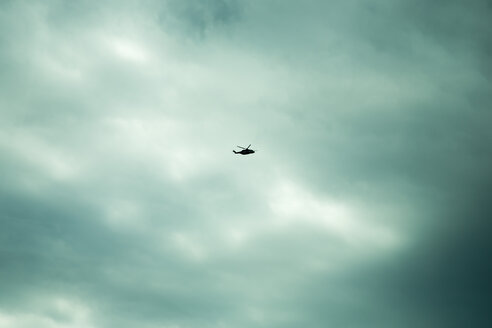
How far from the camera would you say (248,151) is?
498 ft

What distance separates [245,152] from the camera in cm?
15150

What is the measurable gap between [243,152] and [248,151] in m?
2.06

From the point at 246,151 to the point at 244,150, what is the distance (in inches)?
36.6

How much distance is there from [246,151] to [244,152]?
980 mm

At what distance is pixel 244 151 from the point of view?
15238 centimetres

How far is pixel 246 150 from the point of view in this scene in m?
152

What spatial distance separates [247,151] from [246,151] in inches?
16.6

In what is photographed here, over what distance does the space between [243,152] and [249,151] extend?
2.46 meters

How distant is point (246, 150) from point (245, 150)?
421 millimetres

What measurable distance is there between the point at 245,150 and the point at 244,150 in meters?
0.40

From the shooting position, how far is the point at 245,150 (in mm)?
151875

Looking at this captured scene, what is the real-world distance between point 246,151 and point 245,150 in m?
0.62

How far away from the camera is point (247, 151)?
15200 cm

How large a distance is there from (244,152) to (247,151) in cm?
130
